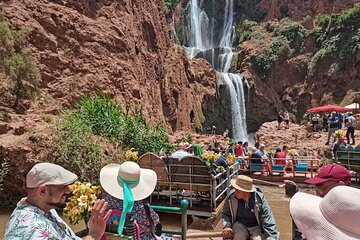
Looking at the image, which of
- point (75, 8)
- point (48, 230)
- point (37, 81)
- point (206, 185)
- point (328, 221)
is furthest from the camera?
point (75, 8)

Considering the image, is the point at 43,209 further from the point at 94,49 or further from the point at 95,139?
the point at 94,49

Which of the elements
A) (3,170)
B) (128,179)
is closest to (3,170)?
(3,170)

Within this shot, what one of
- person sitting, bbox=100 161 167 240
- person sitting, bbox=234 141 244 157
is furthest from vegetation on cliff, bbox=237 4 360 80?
person sitting, bbox=100 161 167 240

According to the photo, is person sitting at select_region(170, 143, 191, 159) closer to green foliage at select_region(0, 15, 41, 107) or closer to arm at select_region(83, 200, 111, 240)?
green foliage at select_region(0, 15, 41, 107)

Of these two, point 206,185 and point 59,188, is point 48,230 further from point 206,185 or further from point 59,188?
point 206,185

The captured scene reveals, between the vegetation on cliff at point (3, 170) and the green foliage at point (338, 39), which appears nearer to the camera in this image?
the vegetation on cliff at point (3, 170)

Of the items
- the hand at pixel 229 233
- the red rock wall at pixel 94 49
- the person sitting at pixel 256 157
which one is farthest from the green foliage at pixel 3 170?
the person sitting at pixel 256 157

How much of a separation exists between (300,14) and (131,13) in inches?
1248

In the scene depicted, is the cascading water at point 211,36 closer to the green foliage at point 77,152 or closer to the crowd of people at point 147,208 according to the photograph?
the green foliage at point 77,152

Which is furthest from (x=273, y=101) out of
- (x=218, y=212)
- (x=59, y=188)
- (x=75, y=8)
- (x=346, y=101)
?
(x=59, y=188)

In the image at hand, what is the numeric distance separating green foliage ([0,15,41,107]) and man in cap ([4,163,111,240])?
37.1 ft

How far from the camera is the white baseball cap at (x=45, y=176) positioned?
2.84 m

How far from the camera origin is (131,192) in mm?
3859

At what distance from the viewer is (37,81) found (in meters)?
14.3
